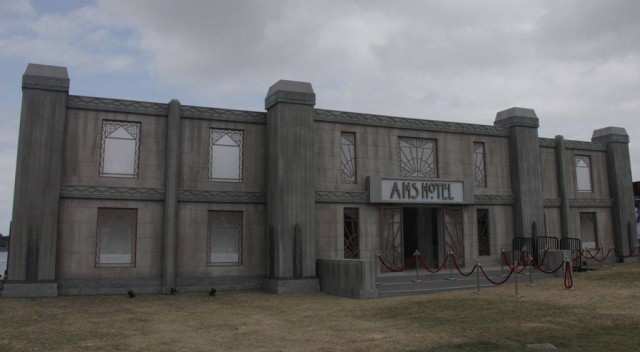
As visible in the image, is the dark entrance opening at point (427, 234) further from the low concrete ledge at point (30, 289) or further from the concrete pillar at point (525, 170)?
the low concrete ledge at point (30, 289)

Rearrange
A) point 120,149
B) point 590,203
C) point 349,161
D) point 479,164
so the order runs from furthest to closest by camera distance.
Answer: point 590,203 < point 479,164 < point 349,161 < point 120,149

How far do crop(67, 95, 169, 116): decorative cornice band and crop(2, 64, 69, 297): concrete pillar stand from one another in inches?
22.1

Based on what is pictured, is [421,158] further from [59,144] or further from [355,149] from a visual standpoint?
[59,144]

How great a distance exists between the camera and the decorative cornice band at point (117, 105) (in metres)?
19.5

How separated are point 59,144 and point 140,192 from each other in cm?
314

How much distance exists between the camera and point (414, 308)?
14.7 meters

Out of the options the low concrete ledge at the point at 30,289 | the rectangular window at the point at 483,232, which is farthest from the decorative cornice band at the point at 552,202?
the low concrete ledge at the point at 30,289

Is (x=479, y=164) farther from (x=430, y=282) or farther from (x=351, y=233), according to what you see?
(x=430, y=282)

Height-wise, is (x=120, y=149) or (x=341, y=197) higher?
(x=120, y=149)

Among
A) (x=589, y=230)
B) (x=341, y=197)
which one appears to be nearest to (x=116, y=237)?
(x=341, y=197)

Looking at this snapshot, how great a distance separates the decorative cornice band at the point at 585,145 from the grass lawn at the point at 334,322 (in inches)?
455

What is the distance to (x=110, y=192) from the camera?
1964 centimetres

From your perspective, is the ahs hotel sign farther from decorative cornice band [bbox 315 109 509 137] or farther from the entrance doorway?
decorative cornice band [bbox 315 109 509 137]

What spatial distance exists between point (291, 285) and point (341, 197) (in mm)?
4182
